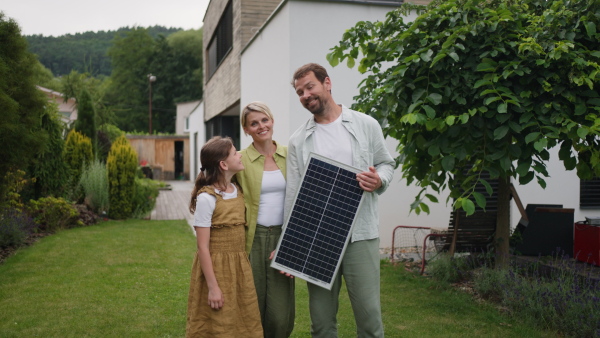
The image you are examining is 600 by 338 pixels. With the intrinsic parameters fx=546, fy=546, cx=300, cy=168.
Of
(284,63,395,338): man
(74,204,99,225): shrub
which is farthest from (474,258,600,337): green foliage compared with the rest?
(74,204,99,225): shrub

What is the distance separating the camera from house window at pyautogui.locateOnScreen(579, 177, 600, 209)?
9.48 meters

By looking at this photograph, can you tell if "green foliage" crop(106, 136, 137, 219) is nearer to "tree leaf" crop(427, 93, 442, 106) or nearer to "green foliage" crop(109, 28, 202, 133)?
"tree leaf" crop(427, 93, 442, 106)

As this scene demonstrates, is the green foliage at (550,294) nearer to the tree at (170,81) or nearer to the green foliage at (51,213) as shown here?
the green foliage at (51,213)

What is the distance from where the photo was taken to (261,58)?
1073 centimetres

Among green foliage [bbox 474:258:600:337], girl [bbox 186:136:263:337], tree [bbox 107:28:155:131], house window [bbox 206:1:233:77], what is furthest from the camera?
tree [bbox 107:28:155:131]

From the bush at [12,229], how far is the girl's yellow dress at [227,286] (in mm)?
6355

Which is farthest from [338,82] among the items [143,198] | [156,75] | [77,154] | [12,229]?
[156,75]

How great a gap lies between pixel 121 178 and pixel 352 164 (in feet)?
32.7

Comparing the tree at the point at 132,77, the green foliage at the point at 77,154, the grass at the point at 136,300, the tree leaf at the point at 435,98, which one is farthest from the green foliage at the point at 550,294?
the tree at the point at 132,77

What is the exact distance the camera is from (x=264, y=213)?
3330 millimetres

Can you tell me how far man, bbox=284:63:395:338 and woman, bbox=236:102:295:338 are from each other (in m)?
0.12

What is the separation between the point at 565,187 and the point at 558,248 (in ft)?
10.9

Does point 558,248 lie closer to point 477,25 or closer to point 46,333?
point 477,25

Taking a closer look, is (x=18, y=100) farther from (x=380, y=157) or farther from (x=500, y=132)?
(x=500, y=132)
